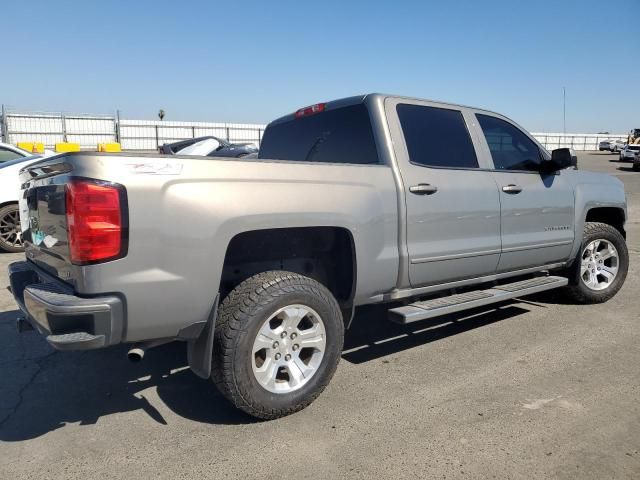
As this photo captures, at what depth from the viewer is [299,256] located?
11.1 ft

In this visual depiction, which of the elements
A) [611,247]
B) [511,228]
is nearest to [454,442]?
[511,228]

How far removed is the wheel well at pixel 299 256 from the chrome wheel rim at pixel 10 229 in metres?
5.71

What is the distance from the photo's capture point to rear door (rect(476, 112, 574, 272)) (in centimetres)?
415

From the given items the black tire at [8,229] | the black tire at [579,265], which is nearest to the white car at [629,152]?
the black tire at [579,265]

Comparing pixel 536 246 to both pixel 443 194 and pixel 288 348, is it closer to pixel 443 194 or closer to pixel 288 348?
pixel 443 194

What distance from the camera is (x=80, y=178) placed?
238 cm

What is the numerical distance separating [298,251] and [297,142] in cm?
133

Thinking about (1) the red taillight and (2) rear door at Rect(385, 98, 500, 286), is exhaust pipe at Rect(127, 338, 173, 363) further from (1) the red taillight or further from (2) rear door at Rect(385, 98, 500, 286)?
(1) the red taillight

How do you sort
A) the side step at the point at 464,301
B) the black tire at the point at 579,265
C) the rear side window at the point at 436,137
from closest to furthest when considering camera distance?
the side step at the point at 464,301 → the rear side window at the point at 436,137 → the black tire at the point at 579,265

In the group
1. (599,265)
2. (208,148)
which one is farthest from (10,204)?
(599,265)

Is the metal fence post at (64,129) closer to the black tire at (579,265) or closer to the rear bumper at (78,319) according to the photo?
the black tire at (579,265)

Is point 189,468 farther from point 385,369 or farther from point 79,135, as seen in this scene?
point 79,135

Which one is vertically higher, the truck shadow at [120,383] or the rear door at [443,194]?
the rear door at [443,194]

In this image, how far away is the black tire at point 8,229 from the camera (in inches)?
287
